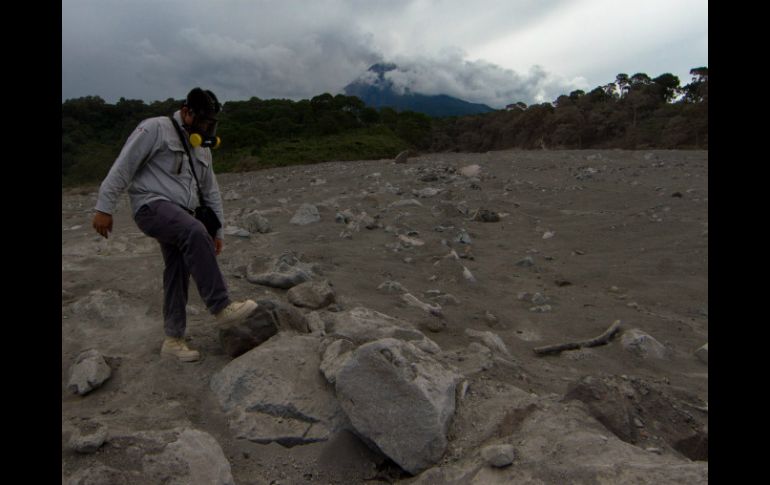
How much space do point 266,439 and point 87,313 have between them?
6.83ft

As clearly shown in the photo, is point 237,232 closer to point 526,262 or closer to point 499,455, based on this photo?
point 526,262

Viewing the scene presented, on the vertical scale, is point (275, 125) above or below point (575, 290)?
above

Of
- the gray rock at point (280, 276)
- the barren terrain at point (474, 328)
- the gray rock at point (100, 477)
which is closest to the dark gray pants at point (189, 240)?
the barren terrain at point (474, 328)

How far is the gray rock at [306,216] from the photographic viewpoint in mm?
6837

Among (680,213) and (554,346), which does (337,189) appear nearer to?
(680,213)

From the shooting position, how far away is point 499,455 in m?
1.90

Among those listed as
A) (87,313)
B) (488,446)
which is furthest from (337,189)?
(488,446)

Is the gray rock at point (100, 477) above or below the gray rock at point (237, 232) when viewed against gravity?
below

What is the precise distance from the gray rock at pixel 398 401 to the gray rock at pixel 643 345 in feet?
5.57

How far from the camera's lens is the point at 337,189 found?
1041 centimetres

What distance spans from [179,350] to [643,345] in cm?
296

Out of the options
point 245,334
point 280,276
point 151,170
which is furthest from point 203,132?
point 280,276

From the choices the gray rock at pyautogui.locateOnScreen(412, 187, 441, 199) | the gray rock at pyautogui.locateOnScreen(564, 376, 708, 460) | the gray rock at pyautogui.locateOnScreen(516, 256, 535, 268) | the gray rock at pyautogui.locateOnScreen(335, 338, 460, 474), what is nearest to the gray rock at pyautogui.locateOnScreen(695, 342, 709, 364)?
the gray rock at pyautogui.locateOnScreen(564, 376, 708, 460)

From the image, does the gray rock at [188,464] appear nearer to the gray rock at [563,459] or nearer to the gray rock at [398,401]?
the gray rock at [398,401]
